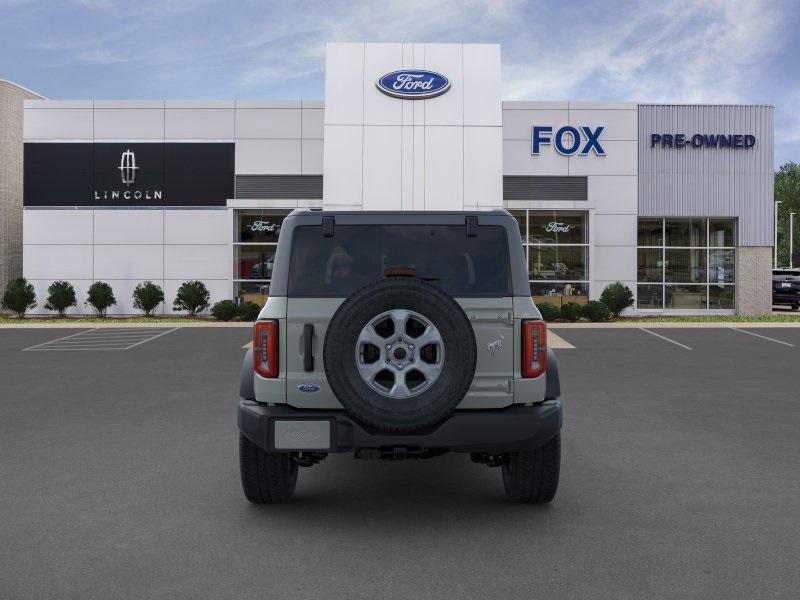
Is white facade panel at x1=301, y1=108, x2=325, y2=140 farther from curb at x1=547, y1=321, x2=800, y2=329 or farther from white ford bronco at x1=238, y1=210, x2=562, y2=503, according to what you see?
white ford bronco at x1=238, y1=210, x2=562, y2=503

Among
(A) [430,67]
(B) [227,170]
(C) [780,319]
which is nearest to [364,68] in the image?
(A) [430,67]

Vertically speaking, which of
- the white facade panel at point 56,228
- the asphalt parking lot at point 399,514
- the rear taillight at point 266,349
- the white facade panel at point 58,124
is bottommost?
the asphalt parking lot at point 399,514

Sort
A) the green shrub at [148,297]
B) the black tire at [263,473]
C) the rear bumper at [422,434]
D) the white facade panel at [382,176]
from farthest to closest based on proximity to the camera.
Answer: the green shrub at [148,297] → the white facade panel at [382,176] → the black tire at [263,473] → the rear bumper at [422,434]

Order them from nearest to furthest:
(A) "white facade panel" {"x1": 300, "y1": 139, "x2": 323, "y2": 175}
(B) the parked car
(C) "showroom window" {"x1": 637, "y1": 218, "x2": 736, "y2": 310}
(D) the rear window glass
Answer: (D) the rear window glass, (A) "white facade panel" {"x1": 300, "y1": 139, "x2": 323, "y2": 175}, (C) "showroom window" {"x1": 637, "y1": 218, "x2": 736, "y2": 310}, (B) the parked car

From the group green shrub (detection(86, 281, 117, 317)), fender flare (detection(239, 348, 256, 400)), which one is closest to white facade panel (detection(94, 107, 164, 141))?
green shrub (detection(86, 281, 117, 317))

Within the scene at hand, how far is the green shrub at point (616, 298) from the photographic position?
2542 cm

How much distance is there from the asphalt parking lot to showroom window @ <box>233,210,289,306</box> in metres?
17.6

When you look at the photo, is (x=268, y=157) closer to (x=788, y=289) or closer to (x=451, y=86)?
(x=451, y=86)

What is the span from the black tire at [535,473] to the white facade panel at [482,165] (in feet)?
63.4

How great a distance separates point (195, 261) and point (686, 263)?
17.9 metres

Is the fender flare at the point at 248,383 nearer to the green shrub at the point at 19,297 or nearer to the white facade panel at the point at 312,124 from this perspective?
the white facade panel at the point at 312,124

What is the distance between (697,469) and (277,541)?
11.8 ft

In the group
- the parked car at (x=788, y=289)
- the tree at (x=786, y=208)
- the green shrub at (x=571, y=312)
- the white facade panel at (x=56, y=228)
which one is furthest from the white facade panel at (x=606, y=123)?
the tree at (x=786, y=208)

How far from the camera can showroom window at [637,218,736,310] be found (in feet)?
91.1
